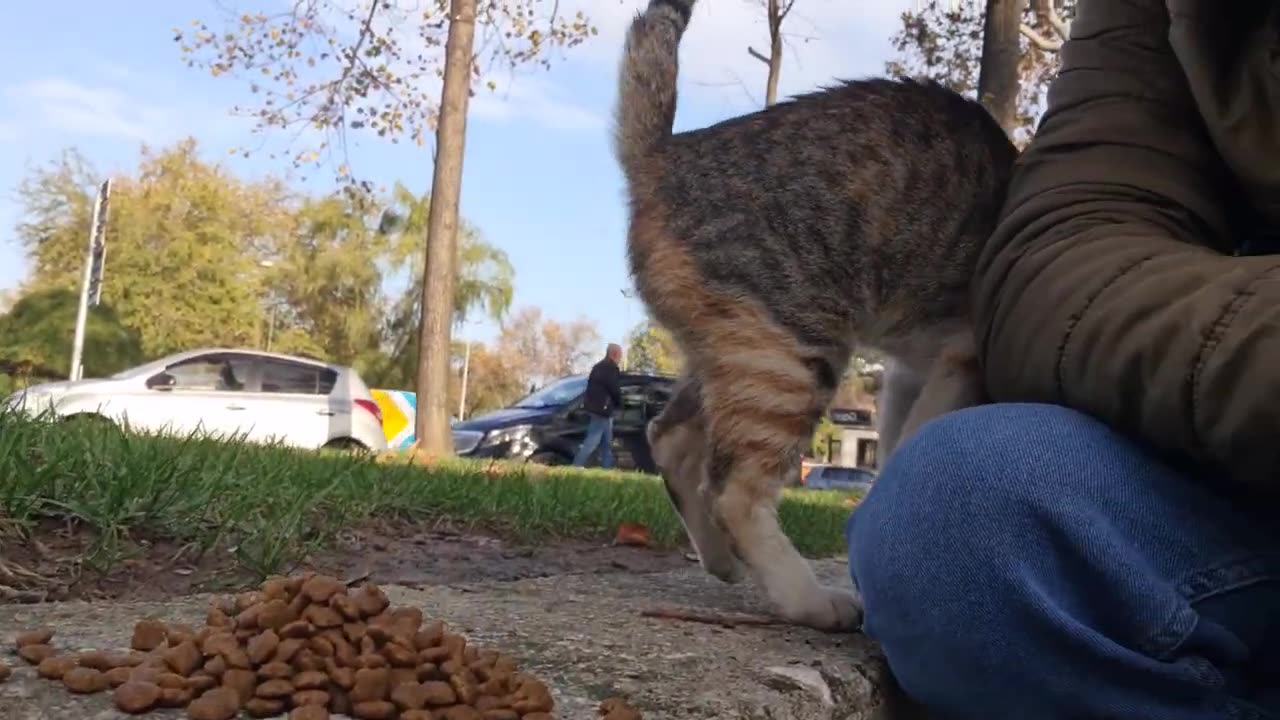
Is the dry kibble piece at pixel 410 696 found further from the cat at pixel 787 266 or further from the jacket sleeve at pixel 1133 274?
the cat at pixel 787 266

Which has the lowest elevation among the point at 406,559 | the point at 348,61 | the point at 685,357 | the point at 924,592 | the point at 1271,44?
the point at 406,559

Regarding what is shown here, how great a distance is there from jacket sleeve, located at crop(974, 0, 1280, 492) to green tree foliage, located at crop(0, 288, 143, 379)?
26969 millimetres

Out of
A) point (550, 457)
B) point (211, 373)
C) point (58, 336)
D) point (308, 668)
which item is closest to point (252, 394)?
point (211, 373)

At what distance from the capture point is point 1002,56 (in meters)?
5.73

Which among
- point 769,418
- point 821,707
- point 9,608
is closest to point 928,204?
point 769,418

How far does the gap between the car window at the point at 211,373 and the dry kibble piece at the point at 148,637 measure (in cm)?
1263

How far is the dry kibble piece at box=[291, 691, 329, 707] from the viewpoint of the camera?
1340 mm

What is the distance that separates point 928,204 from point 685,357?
0.72m

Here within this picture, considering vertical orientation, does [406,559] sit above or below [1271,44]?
below

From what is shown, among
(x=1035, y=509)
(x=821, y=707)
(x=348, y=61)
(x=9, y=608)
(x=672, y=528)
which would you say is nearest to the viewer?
(x=1035, y=509)

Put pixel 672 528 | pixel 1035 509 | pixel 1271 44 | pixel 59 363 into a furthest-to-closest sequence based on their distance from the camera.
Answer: pixel 59 363 → pixel 672 528 → pixel 1271 44 → pixel 1035 509

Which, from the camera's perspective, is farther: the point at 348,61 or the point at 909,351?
the point at 348,61

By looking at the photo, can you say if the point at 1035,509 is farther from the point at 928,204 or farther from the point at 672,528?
the point at 672,528

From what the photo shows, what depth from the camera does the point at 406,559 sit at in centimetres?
315
